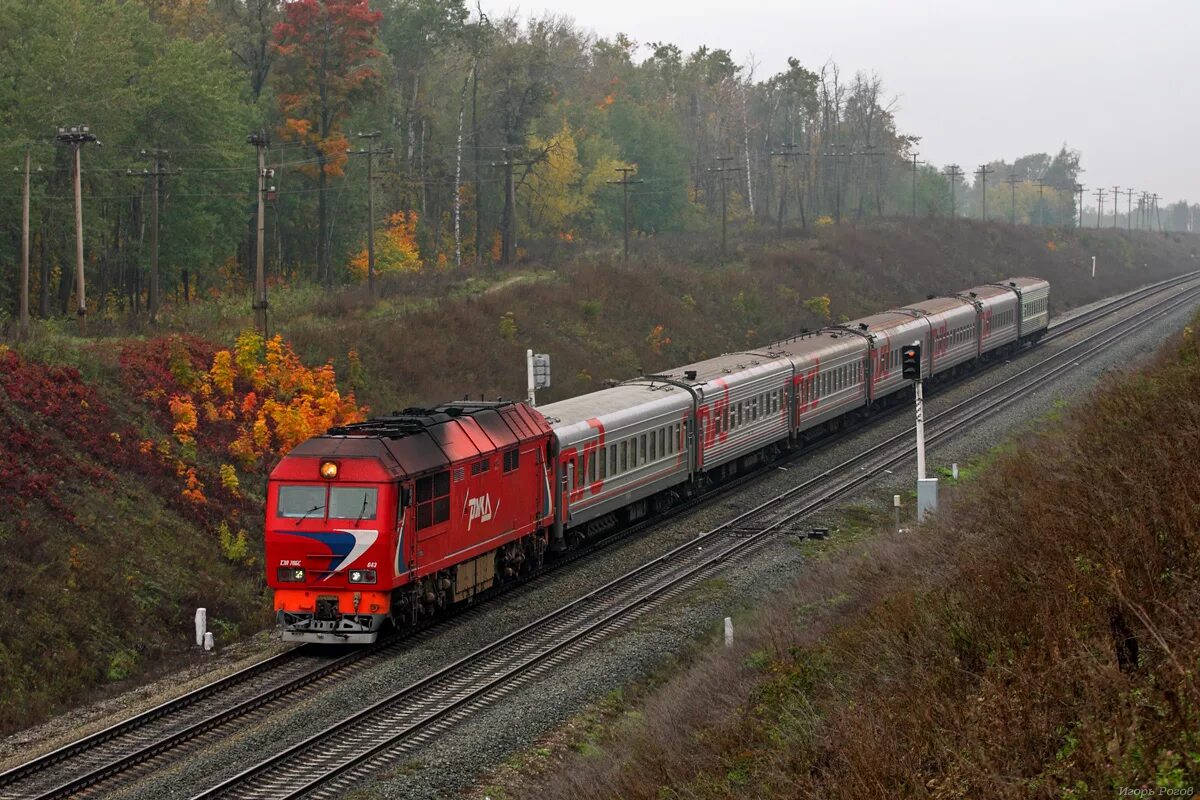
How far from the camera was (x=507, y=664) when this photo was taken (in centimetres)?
2008

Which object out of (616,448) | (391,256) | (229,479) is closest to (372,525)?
(616,448)

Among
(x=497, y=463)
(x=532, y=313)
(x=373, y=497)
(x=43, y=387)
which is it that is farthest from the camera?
(x=532, y=313)

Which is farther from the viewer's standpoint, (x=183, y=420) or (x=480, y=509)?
(x=183, y=420)

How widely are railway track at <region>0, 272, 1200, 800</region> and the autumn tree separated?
40394mm

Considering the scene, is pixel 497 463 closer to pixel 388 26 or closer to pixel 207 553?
pixel 207 553

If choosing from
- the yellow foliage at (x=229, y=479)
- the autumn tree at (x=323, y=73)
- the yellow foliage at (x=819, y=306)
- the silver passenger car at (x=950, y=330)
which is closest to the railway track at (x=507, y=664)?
the yellow foliage at (x=229, y=479)

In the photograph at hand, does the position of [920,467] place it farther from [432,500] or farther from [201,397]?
[201,397]

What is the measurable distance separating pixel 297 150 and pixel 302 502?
44188 mm

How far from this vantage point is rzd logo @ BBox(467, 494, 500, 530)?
22.3 m

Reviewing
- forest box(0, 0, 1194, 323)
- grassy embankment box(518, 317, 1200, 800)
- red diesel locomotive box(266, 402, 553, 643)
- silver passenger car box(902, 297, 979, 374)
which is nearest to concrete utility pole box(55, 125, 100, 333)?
forest box(0, 0, 1194, 323)

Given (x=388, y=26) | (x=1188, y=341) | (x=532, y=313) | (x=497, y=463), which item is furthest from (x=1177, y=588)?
(x=388, y=26)

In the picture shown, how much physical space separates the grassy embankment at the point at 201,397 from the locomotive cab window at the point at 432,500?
4863 millimetres

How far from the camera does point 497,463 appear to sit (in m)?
23.4

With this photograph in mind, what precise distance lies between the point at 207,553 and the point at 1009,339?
140 ft
